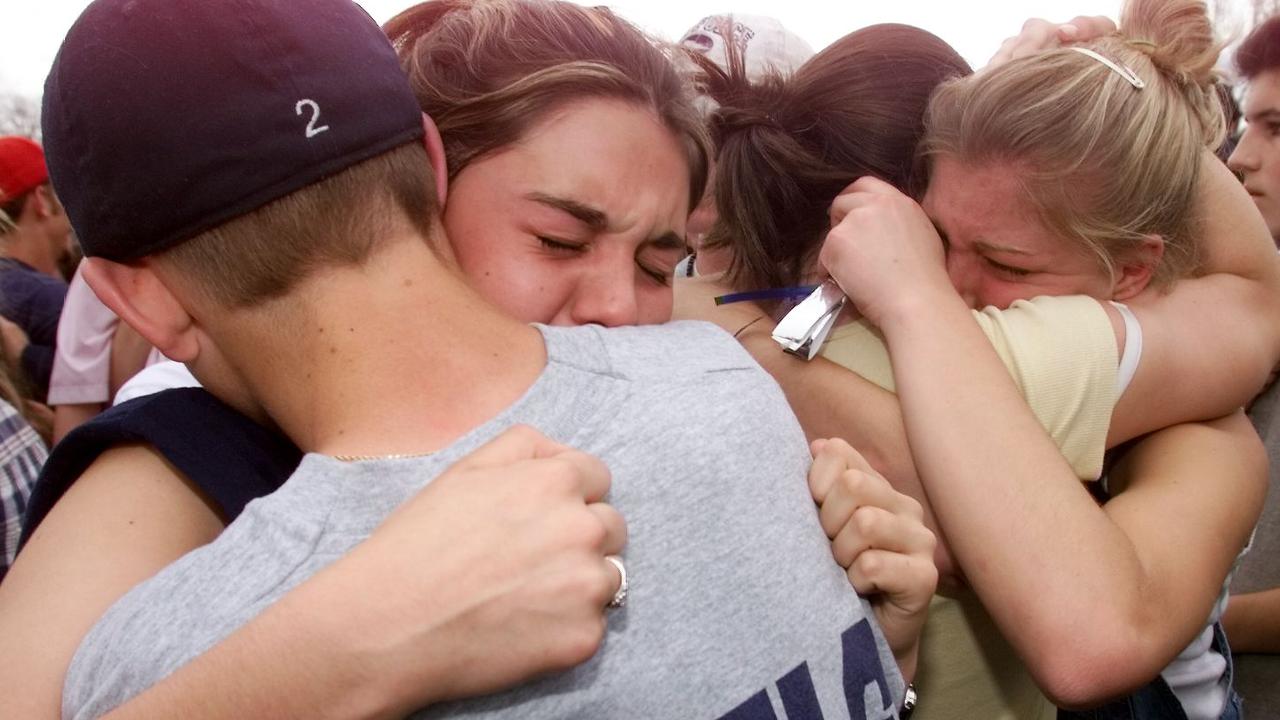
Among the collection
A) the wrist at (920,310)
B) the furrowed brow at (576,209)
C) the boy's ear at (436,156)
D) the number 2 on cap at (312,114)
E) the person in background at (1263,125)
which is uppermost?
the number 2 on cap at (312,114)

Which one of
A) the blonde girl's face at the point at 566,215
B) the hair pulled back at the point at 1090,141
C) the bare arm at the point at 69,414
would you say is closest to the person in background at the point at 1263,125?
the hair pulled back at the point at 1090,141

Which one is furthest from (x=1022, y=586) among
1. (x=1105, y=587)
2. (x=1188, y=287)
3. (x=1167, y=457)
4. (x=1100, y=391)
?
(x=1188, y=287)

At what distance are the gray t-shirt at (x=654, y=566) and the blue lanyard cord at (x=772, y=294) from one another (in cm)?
85

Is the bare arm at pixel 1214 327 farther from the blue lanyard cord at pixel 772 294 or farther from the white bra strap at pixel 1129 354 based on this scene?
the blue lanyard cord at pixel 772 294

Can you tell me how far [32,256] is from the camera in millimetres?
5332

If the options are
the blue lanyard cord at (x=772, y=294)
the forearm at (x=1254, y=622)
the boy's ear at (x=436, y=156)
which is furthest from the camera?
the forearm at (x=1254, y=622)

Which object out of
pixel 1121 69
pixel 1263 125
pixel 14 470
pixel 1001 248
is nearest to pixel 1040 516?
pixel 1001 248

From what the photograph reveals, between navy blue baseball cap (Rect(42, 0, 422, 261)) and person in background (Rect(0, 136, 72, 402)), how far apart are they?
3767 mm

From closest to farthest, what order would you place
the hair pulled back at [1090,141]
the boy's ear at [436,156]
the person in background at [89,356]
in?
the boy's ear at [436,156]
the hair pulled back at [1090,141]
the person in background at [89,356]

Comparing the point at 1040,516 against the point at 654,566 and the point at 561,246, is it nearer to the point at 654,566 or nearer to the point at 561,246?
the point at 654,566

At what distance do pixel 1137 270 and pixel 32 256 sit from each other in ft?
18.0

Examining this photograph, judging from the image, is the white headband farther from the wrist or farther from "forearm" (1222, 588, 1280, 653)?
"forearm" (1222, 588, 1280, 653)

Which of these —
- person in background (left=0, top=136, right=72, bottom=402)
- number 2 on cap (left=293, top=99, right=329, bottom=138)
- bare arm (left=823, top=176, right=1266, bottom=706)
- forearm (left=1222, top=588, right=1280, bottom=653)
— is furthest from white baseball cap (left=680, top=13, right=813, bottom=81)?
person in background (left=0, top=136, right=72, bottom=402)

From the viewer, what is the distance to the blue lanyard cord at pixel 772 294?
6.91ft
